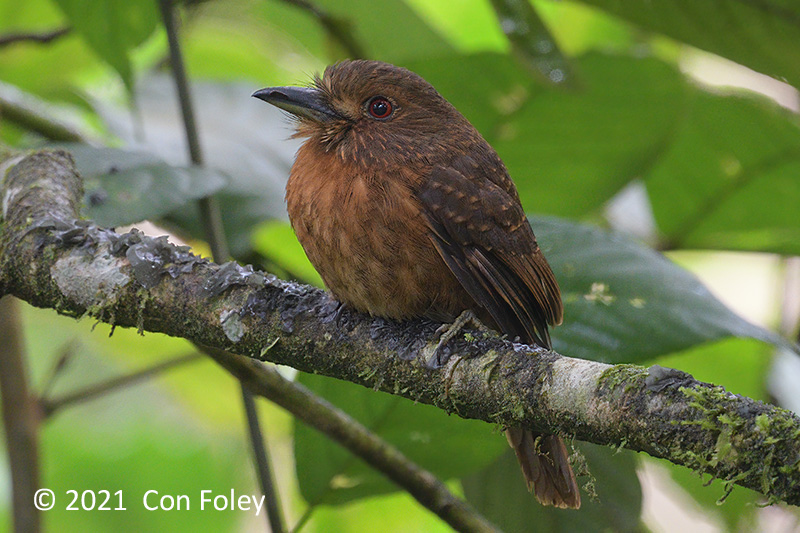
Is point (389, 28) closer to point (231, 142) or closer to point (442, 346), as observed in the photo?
point (231, 142)

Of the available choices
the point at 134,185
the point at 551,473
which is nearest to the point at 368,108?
the point at 134,185

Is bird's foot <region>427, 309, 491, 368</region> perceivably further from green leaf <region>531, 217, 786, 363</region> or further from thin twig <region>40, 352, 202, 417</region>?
thin twig <region>40, 352, 202, 417</region>

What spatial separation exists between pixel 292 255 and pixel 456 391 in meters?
1.59

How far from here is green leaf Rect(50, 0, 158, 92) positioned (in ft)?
7.15

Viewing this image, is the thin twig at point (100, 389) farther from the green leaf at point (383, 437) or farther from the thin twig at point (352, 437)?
the thin twig at point (352, 437)

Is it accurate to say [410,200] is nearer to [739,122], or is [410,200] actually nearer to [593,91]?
[593,91]

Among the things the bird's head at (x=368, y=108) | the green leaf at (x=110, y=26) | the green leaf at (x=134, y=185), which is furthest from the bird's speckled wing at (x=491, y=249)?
the green leaf at (x=110, y=26)

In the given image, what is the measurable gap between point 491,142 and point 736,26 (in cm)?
77

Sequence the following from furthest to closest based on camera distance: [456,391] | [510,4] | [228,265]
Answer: [510,4] → [228,265] → [456,391]

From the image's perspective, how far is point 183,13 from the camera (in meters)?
3.22

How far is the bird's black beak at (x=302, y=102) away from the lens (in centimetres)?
195

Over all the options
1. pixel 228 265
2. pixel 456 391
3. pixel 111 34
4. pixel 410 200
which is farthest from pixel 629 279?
pixel 111 34

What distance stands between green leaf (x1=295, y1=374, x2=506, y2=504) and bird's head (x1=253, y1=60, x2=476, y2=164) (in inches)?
22.7

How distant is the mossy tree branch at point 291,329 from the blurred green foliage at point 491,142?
38 cm
